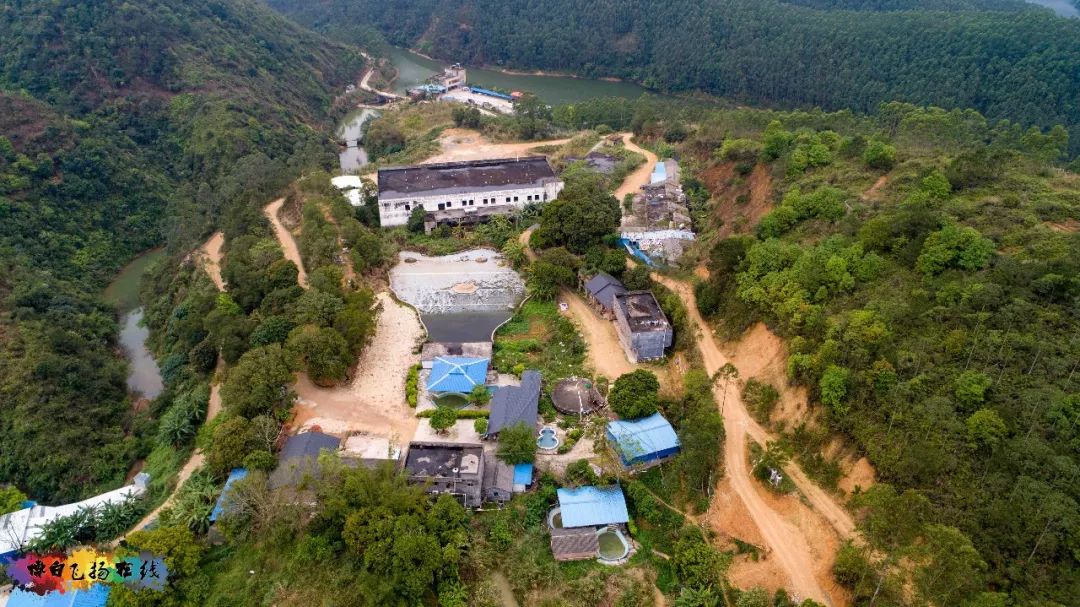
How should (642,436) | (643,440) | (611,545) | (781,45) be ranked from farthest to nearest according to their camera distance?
1. (781,45)
2. (642,436)
3. (643,440)
4. (611,545)

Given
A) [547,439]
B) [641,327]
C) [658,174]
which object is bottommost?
[547,439]

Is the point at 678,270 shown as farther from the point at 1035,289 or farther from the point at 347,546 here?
the point at 347,546

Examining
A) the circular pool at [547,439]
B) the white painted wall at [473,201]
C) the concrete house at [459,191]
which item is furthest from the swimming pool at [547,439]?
the white painted wall at [473,201]

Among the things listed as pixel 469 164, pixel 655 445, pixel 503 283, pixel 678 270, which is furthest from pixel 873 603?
pixel 469 164

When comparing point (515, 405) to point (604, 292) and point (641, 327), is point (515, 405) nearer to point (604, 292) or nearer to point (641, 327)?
point (641, 327)

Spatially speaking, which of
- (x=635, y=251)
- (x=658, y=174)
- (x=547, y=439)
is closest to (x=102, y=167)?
(x=635, y=251)

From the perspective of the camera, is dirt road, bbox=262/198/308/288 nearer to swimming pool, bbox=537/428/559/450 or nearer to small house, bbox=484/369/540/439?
small house, bbox=484/369/540/439
